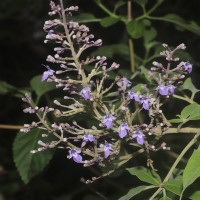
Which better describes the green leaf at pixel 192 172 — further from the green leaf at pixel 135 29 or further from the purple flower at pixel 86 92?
the green leaf at pixel 135 29

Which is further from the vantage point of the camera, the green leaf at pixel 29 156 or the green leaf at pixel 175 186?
the green leaf at pixel 29 156

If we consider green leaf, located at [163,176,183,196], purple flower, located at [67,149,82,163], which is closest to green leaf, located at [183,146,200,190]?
green leaf, located at [163,176,183,196]

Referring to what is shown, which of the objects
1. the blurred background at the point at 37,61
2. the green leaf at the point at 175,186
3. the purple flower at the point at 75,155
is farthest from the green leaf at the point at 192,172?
the blurred background at the point at 37,61

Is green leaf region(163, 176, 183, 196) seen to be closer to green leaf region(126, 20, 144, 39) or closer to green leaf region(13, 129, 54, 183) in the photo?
green leaf region(13, 129, 54, 183)

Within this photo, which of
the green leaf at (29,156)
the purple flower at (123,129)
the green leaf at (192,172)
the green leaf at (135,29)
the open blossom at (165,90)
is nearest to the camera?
the green leaf at (192,172)

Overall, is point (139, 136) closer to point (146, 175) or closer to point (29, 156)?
point (146, 175)

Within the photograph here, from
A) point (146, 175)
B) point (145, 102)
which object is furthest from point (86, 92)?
point (146, 175)

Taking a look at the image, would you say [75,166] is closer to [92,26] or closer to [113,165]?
[92,26]
